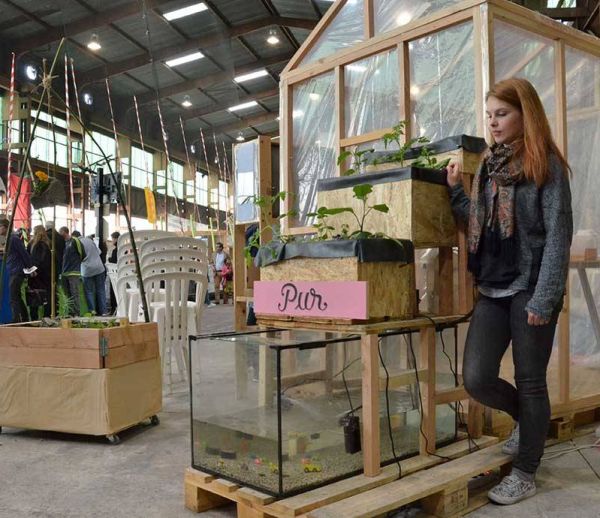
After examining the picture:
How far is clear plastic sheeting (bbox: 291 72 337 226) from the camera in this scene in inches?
131

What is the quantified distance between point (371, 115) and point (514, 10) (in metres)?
0.80

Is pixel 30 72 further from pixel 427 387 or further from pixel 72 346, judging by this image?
pixel 427 387

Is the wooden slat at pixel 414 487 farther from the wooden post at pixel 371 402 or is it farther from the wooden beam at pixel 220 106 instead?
the wooden beam at pixel 220 106

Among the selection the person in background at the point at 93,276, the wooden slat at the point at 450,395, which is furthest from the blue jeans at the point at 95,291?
the wooden slat at the point at 450,395

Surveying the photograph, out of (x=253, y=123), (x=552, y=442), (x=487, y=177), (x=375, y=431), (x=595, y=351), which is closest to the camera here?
(x=375, y=431)

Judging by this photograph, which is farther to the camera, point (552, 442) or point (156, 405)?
point (156, 405)

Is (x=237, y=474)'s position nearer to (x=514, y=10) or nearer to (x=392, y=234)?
(x=392, y=234)

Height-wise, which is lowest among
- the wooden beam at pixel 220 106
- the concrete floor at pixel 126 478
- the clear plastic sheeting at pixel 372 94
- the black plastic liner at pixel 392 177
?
the concrete floor at pixel 126 478

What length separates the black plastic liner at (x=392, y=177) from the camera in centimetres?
203

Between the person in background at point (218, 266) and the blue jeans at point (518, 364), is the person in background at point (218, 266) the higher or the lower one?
the higher one

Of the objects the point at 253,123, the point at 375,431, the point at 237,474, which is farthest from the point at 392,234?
the point at 253,123

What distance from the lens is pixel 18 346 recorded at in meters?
2.72

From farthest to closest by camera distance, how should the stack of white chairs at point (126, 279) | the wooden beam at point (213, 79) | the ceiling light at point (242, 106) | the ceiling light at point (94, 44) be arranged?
1. the ceiling light at point (242, 106)
2. the wooden beam at point (213, 79)
3. the ceiling light at point (94, 44)
4. the stack of white chairs at point (126, 279)

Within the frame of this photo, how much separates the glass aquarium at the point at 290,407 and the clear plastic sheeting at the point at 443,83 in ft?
3.40
